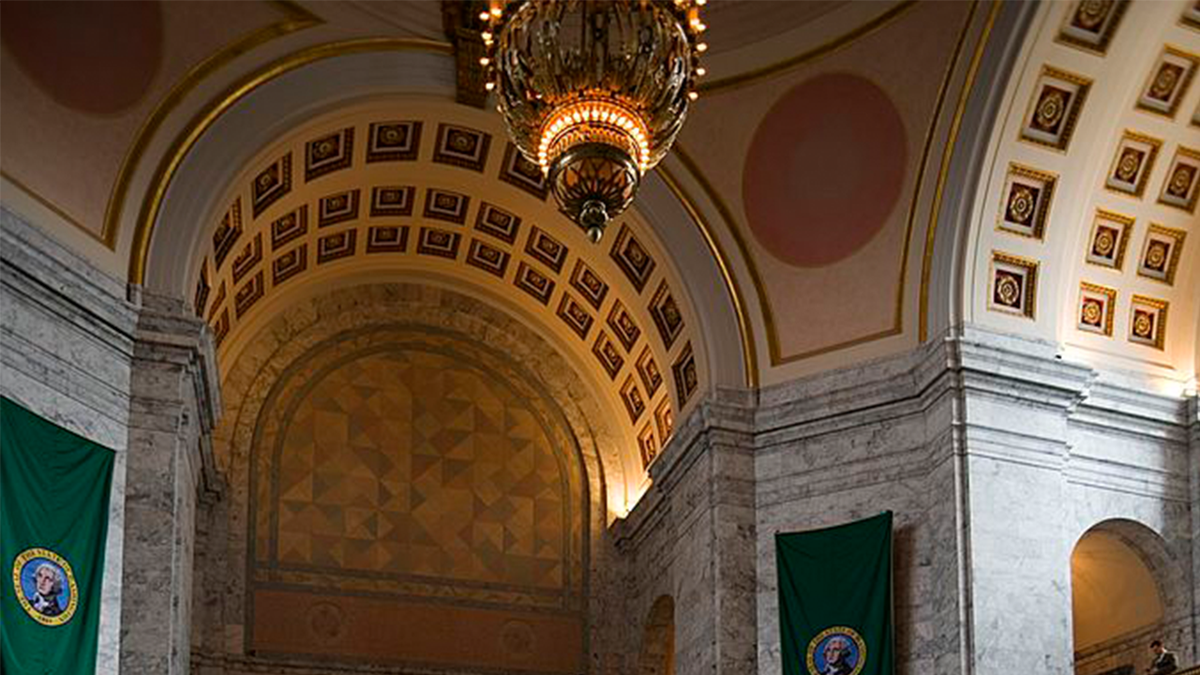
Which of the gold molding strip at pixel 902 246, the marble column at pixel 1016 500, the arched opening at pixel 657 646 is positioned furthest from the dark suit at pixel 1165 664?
the arched opening at pixel 657 646

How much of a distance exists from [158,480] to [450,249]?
6.92 meters

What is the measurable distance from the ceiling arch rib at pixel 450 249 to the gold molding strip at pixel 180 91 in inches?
37.0

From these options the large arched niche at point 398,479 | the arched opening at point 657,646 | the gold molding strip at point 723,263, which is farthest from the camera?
the arched opening at point 657,646

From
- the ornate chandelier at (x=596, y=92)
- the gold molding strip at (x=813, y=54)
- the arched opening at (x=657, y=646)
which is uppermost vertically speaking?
the gold molding strip at (x=813, y=54)

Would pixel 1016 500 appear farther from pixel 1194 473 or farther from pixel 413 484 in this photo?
pixel 413 484

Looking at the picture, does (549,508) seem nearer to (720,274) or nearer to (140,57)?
(720,274)

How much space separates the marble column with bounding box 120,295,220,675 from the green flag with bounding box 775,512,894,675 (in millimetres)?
5457

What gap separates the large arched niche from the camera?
2052 cm

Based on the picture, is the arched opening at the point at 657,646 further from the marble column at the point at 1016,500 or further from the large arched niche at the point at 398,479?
the marble column at the point at 1016,500

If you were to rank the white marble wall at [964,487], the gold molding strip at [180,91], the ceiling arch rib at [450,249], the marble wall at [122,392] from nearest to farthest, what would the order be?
the marble wall at [122,392], the gold molding strip at [180,91], the white marble wall at [964,487], the ceiling arch rib at [450,249]

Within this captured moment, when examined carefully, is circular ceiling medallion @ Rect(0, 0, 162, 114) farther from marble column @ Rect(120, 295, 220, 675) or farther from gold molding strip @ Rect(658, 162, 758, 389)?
gold molding strip @ Rect(658, 162, 758, 389)

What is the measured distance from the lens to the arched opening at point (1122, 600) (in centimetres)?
1700

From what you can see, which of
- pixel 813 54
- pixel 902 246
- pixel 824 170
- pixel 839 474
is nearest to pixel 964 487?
pixel 839 474

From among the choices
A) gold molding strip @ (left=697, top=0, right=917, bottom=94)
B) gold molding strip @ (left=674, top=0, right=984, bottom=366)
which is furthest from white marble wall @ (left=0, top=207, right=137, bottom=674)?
gold molding strip @ (left=697, top=0, right=917, bottom=94)
